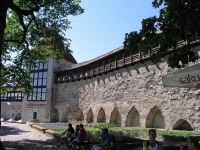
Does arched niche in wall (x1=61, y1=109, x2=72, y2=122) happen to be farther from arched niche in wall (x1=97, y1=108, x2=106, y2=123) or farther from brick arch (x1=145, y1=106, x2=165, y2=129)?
brick arch (x1=145, y1=106, x2=165, y2=129)

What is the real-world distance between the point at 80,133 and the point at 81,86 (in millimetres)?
20799

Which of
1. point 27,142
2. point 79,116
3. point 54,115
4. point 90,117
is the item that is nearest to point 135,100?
point 90,117

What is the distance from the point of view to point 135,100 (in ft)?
64.1

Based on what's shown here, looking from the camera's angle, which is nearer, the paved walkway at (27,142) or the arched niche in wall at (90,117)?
the paved walkway at (27,142)

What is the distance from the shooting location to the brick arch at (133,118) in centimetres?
1996

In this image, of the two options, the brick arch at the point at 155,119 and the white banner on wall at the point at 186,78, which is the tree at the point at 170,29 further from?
the brick arch at the point at 155,119

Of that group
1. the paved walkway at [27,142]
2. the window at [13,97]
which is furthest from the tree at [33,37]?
the window at [13,97]

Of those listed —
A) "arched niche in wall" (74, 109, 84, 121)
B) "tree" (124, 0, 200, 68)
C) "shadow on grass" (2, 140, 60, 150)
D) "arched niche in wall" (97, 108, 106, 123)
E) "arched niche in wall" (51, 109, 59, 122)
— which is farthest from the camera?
"arched niche in wall" (51, 109, 59, 122)

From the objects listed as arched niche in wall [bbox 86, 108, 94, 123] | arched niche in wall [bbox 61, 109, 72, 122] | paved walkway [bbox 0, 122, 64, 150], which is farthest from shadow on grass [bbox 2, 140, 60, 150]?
arched niche in wall [bbox 61, 109, 72, 122]

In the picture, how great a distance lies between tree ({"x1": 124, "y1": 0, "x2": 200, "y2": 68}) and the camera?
17.2 feet

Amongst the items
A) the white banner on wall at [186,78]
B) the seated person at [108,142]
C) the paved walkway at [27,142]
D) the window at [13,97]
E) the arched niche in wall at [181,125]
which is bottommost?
the paved walkway at [27,142]

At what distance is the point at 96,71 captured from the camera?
25.9 meters

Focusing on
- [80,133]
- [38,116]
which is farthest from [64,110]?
[80,133]

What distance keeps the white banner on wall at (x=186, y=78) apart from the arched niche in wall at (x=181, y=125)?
12.0 meters
